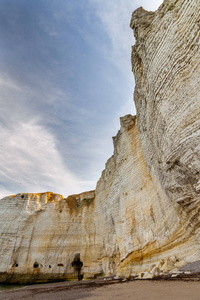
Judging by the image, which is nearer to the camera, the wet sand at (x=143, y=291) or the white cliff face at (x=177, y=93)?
the wet sand at (x=143, y=291)

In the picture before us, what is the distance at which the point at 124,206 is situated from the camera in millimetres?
14094

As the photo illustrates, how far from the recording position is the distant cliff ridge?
6496 millimetres

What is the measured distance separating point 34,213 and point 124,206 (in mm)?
13917

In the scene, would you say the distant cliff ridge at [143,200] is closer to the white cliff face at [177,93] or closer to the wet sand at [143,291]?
the white cliff face at [177,93]

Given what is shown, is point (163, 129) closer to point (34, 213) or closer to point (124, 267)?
point (124, 267)

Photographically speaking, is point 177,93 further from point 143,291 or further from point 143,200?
point 143,200

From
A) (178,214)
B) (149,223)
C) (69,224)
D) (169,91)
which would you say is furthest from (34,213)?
(169,91)

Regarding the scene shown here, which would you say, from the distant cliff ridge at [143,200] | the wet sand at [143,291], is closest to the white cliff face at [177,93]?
the distant cliff ridge at [143,200]

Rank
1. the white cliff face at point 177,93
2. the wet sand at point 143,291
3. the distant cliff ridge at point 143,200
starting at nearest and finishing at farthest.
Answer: the wet sand at point 143,291 → the white cliff face at point 177,93 → the distant cliff ridge at point 143,200

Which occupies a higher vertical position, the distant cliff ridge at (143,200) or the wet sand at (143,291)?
the distant cliff ridge at (143,200)

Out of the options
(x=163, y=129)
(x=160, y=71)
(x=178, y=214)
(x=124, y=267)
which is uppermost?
(x=160, y=71)

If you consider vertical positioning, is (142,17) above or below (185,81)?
above

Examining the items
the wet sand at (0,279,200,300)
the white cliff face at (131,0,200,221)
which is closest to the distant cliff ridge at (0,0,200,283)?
the white cliff face at (131,0,200,221)

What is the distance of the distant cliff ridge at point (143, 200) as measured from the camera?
6496mm
